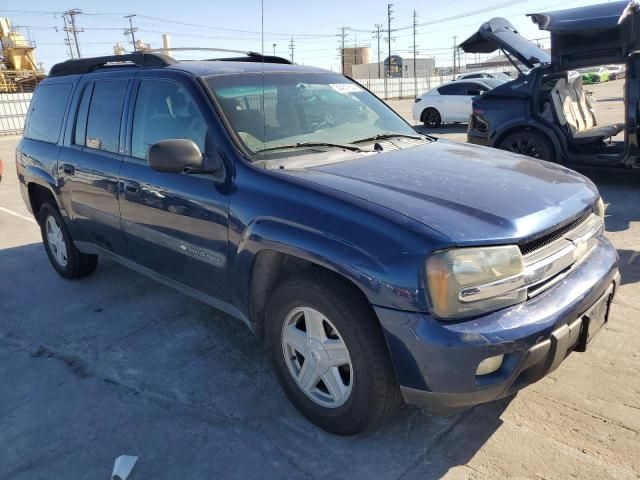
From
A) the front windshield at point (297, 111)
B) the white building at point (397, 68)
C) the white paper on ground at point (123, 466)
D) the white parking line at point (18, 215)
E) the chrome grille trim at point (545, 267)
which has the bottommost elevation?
the white paper on ground at point (123, 466)

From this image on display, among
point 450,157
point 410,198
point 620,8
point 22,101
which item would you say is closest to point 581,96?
point 620,8

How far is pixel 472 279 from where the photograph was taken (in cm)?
218

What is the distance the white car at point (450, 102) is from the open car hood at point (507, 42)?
815cm

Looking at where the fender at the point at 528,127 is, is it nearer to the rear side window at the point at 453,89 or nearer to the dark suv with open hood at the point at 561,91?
the dark suv with open hood at the point at 561,91

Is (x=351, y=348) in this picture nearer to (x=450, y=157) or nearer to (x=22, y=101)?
(x=450, y=157)

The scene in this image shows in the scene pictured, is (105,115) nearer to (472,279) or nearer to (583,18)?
(472,279)

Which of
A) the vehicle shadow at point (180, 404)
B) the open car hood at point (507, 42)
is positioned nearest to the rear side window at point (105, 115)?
the vehicle shadow at point (180, 404)

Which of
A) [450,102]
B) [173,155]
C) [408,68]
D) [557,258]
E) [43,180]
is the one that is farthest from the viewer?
[408,68]

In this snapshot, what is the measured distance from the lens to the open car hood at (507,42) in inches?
293

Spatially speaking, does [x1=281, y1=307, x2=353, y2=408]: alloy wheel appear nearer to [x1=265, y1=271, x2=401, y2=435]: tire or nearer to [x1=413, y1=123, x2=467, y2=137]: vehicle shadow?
[x1=265, y1=271, x2=401, y2=435]: tire

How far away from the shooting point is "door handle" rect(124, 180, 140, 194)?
3.51 m

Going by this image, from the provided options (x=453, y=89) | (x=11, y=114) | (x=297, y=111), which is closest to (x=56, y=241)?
(x=297, y=111)

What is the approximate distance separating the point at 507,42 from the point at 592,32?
1.20 metres

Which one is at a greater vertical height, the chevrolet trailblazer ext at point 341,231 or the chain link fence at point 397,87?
the chain link fence at point 397,87
